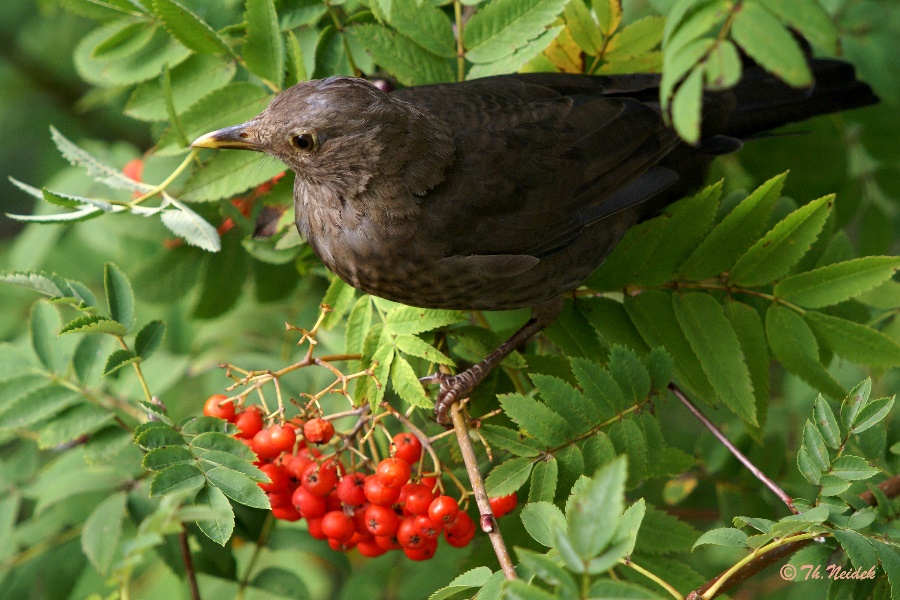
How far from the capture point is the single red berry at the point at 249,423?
214 centimetres

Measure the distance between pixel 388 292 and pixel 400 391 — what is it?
32 centimetres

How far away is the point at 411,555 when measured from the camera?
210cm

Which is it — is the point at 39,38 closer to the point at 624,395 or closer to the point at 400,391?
the point at 400,391

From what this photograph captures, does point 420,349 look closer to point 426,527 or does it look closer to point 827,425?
point 426,527

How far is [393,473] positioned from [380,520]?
15 centimetres

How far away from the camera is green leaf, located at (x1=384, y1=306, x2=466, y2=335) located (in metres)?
2.23

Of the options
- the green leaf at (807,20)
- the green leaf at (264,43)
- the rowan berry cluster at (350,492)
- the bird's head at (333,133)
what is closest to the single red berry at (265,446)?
the rowan berry cluster at (350,492)

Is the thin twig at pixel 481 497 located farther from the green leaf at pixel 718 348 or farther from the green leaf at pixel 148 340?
the green leaf at pixel 148 340

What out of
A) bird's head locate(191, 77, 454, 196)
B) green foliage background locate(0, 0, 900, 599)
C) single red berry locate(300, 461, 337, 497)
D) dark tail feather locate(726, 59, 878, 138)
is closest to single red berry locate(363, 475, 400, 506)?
single red berry locate(300, 461, 337, 497)

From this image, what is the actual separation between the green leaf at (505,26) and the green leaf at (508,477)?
1.10 m

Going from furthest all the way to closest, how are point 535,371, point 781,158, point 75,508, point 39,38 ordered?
point 39,38
point 781,158
point 75,508
point 535,371

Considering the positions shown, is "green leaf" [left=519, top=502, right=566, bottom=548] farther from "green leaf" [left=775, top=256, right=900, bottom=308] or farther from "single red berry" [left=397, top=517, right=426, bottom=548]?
"green leaf" [left=775, top=256, right=900, bottom=308]

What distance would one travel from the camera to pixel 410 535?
2.02 m

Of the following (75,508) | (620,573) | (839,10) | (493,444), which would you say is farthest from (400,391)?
(839,10)
